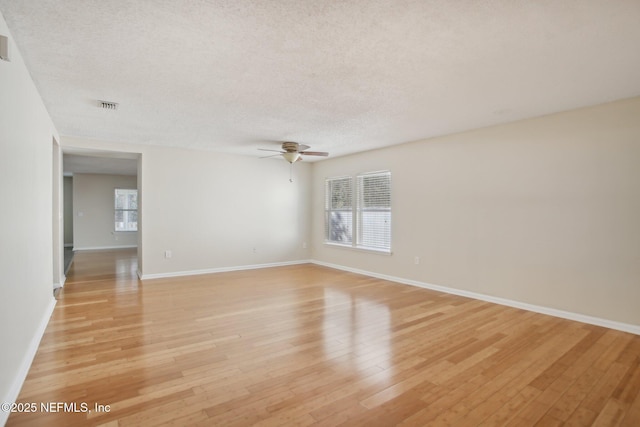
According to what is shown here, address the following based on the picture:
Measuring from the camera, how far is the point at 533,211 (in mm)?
4031

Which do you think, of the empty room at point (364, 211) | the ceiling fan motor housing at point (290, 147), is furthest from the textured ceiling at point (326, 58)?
the ceiling fan motor housing at point (290, 147)

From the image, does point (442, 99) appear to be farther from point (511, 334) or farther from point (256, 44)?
point (511, 334)

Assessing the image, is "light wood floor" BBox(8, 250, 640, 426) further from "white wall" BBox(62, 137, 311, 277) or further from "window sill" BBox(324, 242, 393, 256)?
"white wall" BBox(62, 137, 311, 277)

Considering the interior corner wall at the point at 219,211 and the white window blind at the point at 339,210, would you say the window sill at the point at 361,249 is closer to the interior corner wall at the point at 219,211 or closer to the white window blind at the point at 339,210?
the white window blind at the point at 339,210

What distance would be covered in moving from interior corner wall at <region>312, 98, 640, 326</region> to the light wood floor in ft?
1.46

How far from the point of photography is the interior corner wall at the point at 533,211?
11.2 feet

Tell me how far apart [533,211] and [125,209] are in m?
11.4

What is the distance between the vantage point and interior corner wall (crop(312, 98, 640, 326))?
341 cm

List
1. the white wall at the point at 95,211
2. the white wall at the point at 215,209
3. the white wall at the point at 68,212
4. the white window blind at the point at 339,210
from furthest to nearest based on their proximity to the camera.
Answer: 1. the white wall at the point at 68,212
2. the white wall at the point at 95,211
3. the white window blind at the point at 339,210
4. the white wall at the point at 215,209

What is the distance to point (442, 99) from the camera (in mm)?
3383

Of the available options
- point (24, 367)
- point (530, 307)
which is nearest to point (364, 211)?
point (530, 307)

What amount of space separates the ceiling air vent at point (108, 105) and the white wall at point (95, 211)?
8.01 m

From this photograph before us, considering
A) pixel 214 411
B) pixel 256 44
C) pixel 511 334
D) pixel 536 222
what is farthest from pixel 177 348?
pixel 536 222

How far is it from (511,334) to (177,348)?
10.7 ft
